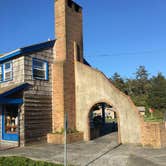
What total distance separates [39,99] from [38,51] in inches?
134

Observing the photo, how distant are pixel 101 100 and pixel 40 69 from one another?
16.0 feet

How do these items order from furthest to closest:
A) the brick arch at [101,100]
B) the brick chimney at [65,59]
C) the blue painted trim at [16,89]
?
the brick chimney at [65,59], the brick arch at [101,100], the blue painted trim at [16,89]

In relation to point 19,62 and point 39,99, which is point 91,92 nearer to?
point 39,99

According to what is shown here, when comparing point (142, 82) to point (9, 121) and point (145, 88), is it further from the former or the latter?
point (9, 121)

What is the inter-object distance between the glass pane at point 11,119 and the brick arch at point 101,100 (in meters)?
4.50

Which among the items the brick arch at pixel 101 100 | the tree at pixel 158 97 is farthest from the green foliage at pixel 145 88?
the brick arch at pixel 101 100

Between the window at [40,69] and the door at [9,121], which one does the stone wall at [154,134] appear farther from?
the door at [9,121]

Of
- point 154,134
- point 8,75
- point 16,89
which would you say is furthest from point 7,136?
point 154,134

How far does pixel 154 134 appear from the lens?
48.4ft

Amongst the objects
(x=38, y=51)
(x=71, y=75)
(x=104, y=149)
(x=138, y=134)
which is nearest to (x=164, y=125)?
(x=138, y=134)

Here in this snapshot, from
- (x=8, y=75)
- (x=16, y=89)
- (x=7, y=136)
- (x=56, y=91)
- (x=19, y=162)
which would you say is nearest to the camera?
(x=19, y=162)

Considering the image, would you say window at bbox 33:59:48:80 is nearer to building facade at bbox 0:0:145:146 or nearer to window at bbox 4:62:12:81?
building facade at bbox 0:0:145:146

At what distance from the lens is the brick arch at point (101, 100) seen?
1580cm

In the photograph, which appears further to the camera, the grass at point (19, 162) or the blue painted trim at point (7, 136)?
the blue painted trim at point (7, 136)
